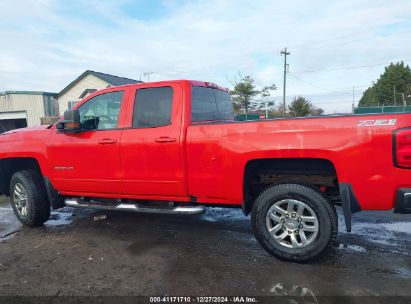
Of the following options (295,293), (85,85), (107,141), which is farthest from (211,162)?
(85,85)

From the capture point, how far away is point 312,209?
3.49m

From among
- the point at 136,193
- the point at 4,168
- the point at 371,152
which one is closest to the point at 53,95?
the point at 4,168

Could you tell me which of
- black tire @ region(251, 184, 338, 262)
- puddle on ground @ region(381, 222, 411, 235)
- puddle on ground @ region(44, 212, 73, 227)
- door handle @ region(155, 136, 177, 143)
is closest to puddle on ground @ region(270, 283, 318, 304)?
→ black tire @ region(251, 184, 338, 262)

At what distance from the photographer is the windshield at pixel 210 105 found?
426 centimetres

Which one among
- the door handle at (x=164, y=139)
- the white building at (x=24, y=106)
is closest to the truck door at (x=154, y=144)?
the door handle at (x=164, y=139)

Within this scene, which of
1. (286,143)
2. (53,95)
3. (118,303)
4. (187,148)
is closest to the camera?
(118,303)

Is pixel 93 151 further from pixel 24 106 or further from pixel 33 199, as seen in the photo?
pixel 24 106

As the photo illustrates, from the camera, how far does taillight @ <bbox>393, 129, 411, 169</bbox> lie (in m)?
3.00

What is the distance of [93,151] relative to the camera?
4.45 m

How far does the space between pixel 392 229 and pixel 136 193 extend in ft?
11.3

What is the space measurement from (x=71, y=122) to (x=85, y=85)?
81.0ft

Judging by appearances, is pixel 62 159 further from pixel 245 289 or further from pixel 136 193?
pixel 245 289

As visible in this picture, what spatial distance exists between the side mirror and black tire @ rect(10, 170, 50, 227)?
1.14 m

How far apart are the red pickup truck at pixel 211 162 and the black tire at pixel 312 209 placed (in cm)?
1
